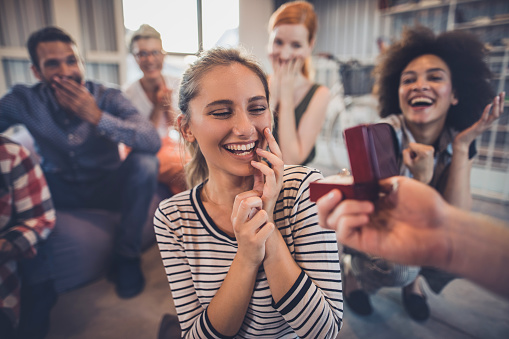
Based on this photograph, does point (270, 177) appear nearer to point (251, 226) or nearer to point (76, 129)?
point (251, 226)

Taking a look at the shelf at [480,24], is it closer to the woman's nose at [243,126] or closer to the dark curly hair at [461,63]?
the dark curly hair at [461,63]

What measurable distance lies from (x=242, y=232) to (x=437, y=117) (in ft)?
3.13

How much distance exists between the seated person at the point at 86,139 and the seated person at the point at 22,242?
33cm

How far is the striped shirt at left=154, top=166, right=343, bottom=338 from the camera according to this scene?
0.64 metres

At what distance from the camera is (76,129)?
1.54 m

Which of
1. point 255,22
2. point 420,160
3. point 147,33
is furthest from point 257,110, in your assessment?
point 255,22

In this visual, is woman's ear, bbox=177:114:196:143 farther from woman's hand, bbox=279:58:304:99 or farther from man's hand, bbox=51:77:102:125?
man's hand, bbox=51:77:102:125

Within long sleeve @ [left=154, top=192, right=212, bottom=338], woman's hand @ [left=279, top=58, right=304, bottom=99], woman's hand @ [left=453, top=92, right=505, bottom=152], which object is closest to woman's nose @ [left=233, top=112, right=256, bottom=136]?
long sleeve @ [left=154, top=192, right=212, bottom=338]

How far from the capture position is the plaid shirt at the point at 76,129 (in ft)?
4.90

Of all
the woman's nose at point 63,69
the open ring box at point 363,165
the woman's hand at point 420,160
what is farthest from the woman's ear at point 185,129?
the woman's nose at point 63,69

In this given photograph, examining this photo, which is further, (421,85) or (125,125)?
(125,125)

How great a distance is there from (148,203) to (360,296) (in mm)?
1109

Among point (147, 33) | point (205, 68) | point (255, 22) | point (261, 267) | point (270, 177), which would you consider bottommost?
point (261, 267)

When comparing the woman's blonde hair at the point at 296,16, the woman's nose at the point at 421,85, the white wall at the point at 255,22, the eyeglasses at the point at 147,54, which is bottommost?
the woman's nose at the point at 421,85
